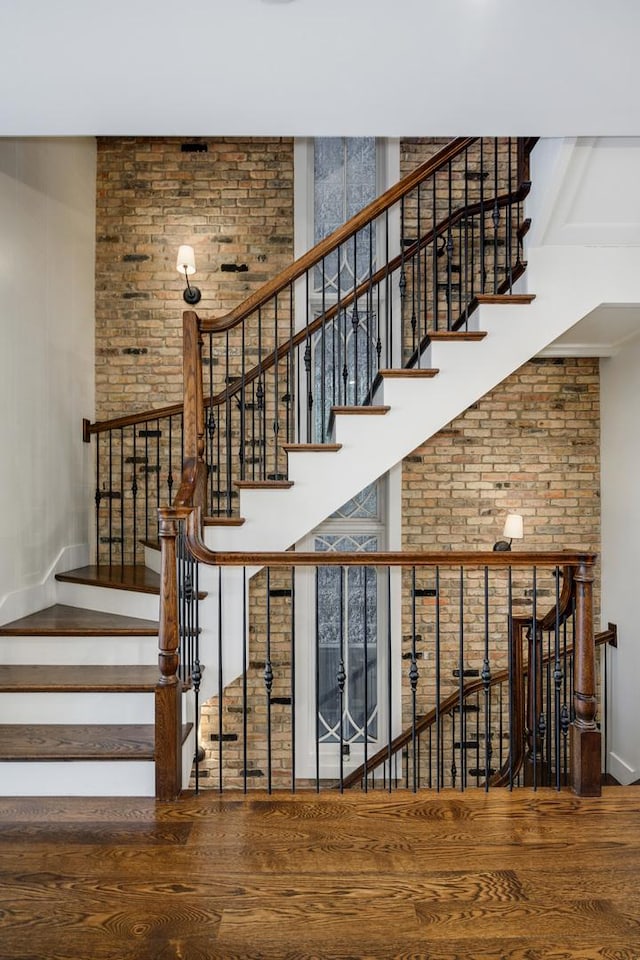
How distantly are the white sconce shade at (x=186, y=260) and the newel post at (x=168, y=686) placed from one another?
260 cm

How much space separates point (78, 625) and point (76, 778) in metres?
0.91

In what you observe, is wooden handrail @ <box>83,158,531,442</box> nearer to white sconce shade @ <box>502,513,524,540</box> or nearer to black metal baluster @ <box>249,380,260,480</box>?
black metal baluster @ <box>249,380,260,480</box>

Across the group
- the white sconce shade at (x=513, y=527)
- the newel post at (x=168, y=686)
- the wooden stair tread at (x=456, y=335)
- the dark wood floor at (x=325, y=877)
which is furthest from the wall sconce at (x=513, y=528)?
the newel post at (x=168, y=686)

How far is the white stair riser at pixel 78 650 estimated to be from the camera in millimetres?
3062

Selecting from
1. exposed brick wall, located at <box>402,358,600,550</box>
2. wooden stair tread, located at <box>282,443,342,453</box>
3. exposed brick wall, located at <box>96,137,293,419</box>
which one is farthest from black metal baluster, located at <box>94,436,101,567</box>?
exposed brick wall, located at <box>402,358,600,550</box>

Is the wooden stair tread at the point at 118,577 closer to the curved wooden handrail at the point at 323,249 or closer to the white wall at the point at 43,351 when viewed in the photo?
the white wall at the point at 43,351

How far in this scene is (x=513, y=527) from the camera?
14.9 ft

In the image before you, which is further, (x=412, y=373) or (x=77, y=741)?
(x=412, y=373)

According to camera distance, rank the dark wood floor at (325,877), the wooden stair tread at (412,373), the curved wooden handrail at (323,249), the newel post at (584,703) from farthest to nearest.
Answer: the wooden stair tread at (412,373)
the curved wooden handrail at (323,249)
the newel post at (584,703)
the dark wood floor at (325,877)

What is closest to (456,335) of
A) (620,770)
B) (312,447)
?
(312,447)

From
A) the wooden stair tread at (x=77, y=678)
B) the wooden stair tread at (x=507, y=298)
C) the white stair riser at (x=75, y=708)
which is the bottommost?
the white stair riser at (x=75, y=708)

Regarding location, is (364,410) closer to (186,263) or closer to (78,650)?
(78,650)
